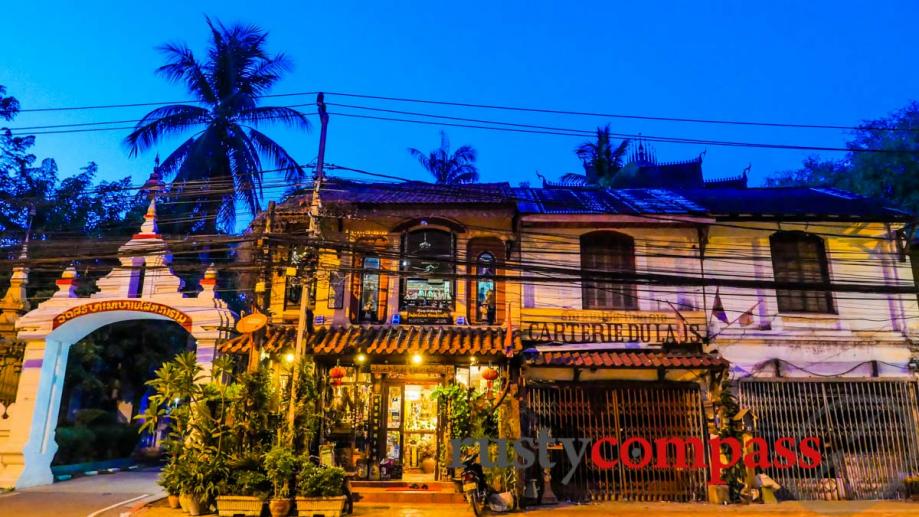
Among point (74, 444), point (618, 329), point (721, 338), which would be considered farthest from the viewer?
point (74, 444)

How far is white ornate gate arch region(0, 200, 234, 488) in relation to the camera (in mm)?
14055

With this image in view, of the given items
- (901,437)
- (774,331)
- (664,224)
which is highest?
(664,224)

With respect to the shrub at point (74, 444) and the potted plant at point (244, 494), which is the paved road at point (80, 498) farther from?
the shrub at point (74, 444)

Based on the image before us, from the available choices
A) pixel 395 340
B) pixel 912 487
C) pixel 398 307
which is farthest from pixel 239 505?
pixel 912 487

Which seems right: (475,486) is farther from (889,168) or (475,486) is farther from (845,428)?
(889,168)

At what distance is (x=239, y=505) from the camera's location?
10.9 m

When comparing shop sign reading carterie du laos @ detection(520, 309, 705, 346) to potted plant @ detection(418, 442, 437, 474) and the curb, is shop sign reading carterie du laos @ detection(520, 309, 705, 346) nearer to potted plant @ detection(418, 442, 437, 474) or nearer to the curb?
potted plant @ detection(418, 442, 437, 474)

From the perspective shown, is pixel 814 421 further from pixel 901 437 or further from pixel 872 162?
pixel 872 162

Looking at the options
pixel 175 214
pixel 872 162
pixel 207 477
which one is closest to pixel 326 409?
pixel 207 477

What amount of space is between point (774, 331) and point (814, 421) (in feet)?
7.28

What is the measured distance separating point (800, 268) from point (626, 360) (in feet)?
19.3

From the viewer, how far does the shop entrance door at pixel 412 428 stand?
13969 mm

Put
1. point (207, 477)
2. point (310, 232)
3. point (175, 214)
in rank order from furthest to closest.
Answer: point (175, 214) → point (310, 232) → point (207, 477)

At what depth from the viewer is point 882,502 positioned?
1269 cm
